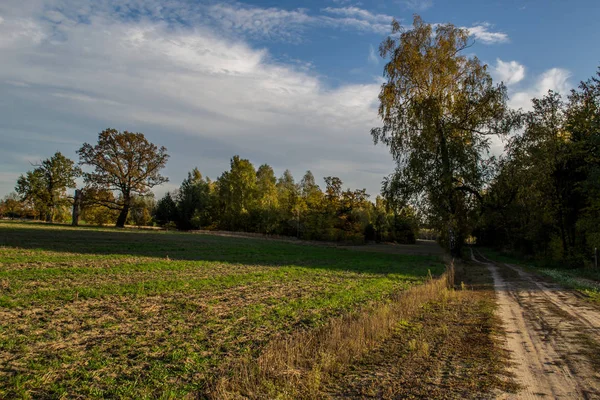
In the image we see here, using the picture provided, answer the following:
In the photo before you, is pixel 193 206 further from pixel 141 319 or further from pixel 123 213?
pixel 141 319

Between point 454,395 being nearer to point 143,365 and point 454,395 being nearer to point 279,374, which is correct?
point 279,374

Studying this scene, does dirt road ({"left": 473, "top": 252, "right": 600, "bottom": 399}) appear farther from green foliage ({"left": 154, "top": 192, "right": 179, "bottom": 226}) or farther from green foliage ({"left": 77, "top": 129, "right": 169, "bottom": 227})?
green foliage ({"left": 154, "top": 192, "right": 179, "bottom": 226})

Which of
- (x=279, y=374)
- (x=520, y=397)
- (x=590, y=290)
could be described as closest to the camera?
(x=520, y=397)

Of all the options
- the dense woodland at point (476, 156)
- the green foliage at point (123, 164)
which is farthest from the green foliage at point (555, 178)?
the green foliage at point (123, 164)

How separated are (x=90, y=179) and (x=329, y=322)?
51299mm

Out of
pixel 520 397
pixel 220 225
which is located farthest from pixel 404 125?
pixel 220 225

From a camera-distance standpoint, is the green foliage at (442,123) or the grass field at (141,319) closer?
the grass field at (141,319)

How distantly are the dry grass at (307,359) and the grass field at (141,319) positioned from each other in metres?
0.36

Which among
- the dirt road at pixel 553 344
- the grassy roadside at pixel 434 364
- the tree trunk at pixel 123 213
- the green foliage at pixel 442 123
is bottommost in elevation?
the grassy roadside at pixel 434 364

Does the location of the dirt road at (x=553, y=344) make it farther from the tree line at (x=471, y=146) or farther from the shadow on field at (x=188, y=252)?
the tree line at (x=471, y=146)

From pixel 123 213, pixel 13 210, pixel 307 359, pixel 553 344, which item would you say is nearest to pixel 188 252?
pixel 307 359

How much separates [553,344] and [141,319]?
8.61 metres

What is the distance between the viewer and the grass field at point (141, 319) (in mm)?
4996

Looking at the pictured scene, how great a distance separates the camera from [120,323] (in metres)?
7.51
